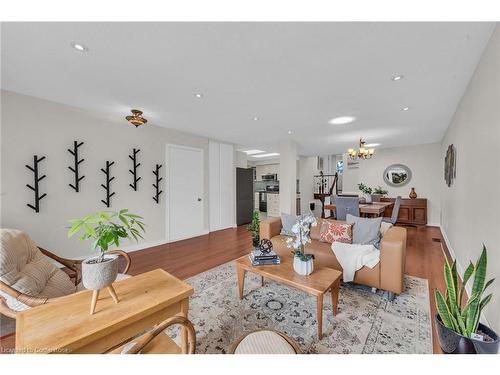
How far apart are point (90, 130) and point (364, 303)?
14.4 ft

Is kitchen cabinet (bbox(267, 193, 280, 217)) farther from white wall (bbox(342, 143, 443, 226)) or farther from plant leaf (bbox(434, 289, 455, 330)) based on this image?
plant leaf (bbox(434, 289, 455, 330))

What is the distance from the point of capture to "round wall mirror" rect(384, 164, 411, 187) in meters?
6.15

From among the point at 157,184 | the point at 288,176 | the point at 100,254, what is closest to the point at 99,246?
the point at 100,254

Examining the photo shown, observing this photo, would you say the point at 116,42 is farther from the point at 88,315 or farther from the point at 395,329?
the point at 395,329

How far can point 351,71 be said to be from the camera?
6.72 feet

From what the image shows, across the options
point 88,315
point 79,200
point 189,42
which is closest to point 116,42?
point 189,42

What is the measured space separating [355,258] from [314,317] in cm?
82

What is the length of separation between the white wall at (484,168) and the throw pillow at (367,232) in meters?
0.80

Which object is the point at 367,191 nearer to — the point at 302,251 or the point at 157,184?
the point at 302,251

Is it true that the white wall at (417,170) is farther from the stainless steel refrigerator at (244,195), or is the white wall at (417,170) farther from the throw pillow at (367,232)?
the throw pillow at (367,232)

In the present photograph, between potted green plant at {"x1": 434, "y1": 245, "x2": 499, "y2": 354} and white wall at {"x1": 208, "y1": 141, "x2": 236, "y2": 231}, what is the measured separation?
4.44 meters

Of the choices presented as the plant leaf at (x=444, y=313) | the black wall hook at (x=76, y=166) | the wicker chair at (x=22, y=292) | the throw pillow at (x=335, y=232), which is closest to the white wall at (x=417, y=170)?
the throw pillow at (x=335, y=232)

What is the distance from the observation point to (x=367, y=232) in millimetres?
2424

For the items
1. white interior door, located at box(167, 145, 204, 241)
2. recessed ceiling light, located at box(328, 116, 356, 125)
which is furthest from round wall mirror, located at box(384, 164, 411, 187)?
white interior door, located at box(167, 145, 204, 241)
